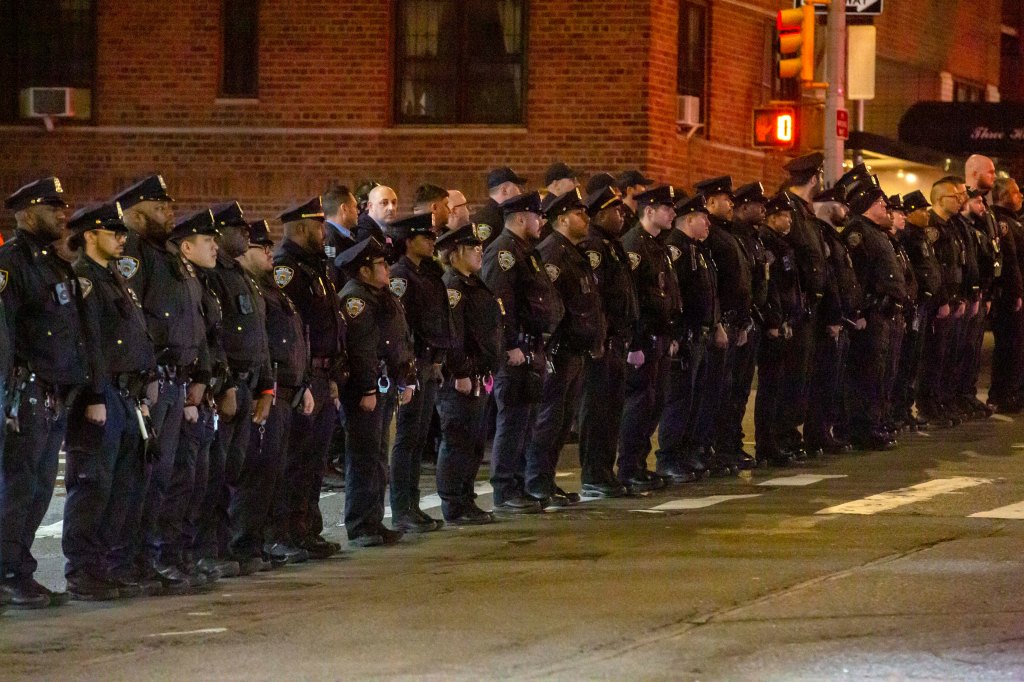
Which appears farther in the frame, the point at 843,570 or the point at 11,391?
the point at 843,570

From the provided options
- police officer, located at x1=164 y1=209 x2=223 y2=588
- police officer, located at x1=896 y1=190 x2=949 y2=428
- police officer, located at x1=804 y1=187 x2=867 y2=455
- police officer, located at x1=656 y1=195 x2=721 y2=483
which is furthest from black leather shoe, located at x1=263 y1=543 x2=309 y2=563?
police officer, located at x1=896 y1=190 x2=949 y2=428

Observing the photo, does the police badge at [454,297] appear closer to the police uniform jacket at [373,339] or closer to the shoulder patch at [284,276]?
the police uniform jacket at [373,339]

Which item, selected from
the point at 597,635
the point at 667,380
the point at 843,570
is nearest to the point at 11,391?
the point at 597,635

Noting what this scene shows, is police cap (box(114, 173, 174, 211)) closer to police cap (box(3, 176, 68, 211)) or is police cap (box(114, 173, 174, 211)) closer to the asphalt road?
police cap (box(3, 176, 68, 211))

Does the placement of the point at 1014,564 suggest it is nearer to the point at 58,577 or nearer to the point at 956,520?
the point at 956,520

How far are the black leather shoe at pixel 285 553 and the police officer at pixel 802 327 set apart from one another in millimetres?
6190

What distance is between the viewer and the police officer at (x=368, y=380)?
11.9 meters

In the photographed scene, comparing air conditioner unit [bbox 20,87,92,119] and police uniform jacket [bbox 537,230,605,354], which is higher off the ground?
air conditioner unit [bbox 20,87,92,119]

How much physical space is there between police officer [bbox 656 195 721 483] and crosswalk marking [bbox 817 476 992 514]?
71.0 inches

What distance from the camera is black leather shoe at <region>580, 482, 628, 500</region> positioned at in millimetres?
14305

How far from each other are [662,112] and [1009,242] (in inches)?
198

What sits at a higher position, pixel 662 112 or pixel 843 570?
pixel 662 112

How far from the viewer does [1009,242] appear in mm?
20125

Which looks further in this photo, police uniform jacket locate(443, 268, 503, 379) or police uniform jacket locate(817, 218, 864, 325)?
police uniform jacket locate(817, 218, 864, 325)
